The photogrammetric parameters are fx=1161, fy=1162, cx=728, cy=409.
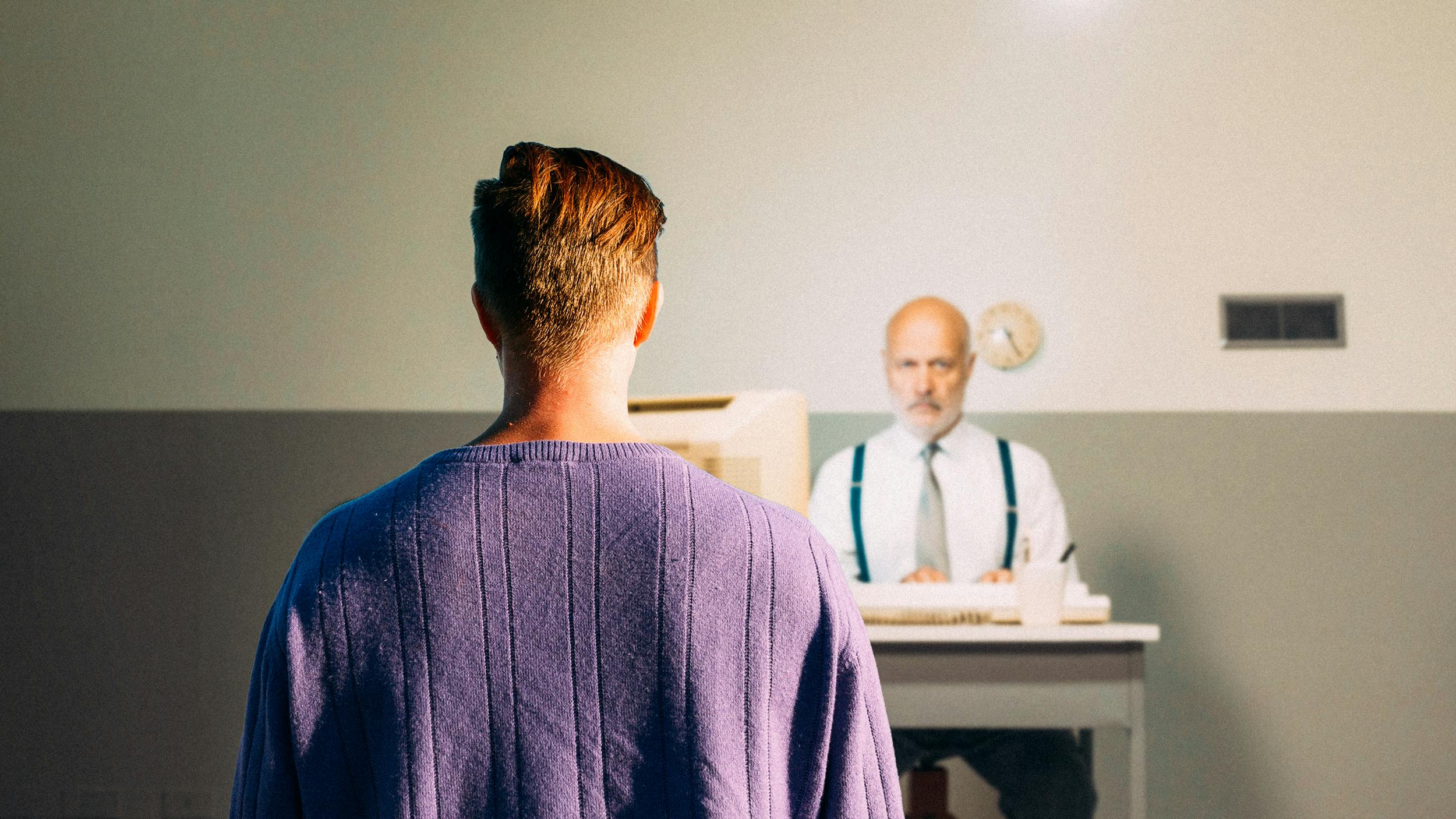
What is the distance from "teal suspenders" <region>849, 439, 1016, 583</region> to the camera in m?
3.43

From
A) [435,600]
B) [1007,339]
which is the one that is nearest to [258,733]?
[435,600]

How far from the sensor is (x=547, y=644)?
709 mm

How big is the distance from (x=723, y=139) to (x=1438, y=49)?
2.31 metres

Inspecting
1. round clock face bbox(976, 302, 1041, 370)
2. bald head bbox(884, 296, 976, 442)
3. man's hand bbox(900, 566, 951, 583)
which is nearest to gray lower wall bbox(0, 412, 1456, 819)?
round clock face bbox(976, 302, 1041, 370)

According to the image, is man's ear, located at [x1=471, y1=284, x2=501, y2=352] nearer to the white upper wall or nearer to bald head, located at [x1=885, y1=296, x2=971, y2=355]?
bald head, located at [x1=885, y1=296, x2=971, y2=355]

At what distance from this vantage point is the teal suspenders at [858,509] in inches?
135

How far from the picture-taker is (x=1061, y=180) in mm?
3754

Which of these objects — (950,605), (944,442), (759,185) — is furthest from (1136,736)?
(759,185)

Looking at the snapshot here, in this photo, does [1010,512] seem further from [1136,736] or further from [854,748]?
[854,748]

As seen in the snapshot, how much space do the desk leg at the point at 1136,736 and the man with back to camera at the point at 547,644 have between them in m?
1.69

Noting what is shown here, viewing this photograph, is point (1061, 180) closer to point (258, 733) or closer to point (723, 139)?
point (723, 139)

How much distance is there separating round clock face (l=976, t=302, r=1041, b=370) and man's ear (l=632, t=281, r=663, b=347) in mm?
3009

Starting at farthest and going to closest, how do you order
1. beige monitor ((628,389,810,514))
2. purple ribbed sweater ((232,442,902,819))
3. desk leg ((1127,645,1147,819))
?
desk leg ((1127,645,1147,819)) → beige monitor ((628,389,810,514)) → purple ribbed sweater ((232,442,902,819))

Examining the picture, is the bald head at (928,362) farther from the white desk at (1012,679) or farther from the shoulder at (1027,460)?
the white desk at (1012,679)
